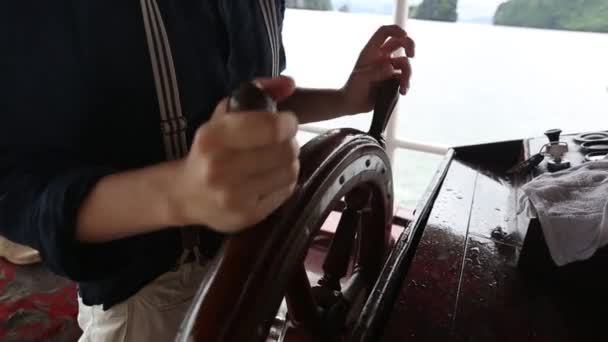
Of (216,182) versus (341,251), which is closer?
(216,182)

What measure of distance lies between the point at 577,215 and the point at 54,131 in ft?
2.52

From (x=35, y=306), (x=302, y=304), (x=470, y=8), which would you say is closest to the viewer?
(x=302, y=304)

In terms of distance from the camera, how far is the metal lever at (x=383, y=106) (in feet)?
2.24

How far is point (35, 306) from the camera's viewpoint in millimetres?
1793

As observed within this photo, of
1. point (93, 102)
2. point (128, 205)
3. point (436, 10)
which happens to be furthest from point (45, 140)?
point (436, 10)

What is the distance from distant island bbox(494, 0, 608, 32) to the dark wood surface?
209 cm

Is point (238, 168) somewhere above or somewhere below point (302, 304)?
above

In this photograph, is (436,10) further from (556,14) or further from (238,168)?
(238,168)

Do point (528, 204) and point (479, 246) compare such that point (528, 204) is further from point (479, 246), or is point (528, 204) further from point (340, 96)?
point (340, 96)

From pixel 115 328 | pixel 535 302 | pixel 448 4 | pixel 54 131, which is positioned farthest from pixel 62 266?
pixel 448 4

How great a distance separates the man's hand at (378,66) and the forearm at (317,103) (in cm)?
1

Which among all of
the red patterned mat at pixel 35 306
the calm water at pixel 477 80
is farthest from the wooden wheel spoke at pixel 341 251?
the calm water at pixel 477 80

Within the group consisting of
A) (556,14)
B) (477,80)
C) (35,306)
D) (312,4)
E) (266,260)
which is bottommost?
(35,306)

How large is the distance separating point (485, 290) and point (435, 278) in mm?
80
